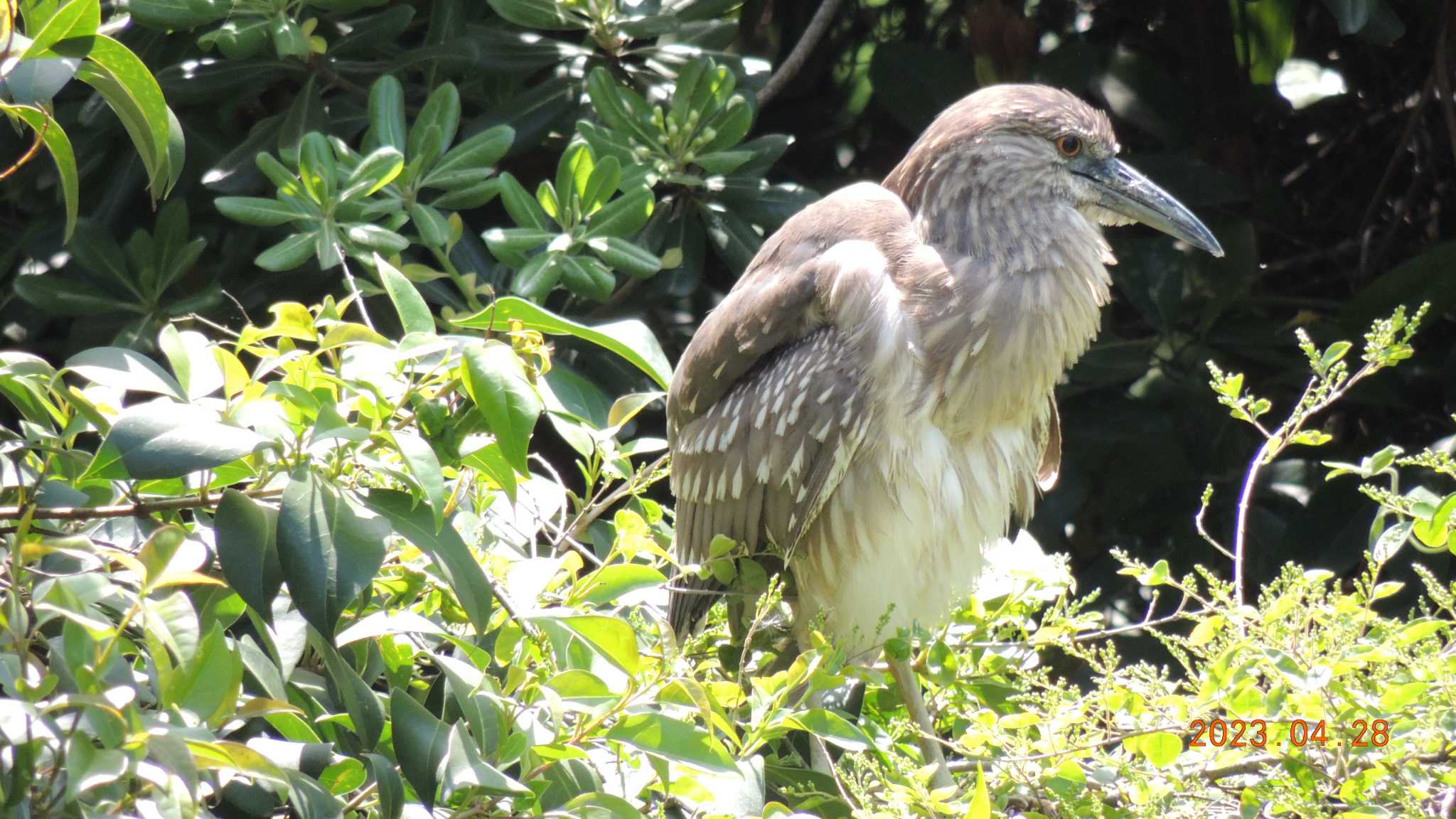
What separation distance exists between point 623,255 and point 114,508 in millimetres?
1422

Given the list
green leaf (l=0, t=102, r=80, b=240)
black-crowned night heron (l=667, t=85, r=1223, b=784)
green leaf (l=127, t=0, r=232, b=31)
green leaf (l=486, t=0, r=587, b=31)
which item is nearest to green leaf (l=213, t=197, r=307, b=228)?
green leaf (l=127, t=0, r=232, b=31)

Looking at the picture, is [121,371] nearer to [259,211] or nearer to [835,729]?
[835,729]

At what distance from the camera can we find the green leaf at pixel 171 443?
1095 millimetres

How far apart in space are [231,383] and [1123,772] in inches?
44.0

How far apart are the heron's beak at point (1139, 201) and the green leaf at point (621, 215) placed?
832mm

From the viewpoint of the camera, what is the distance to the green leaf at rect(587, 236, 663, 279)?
254 centimetres

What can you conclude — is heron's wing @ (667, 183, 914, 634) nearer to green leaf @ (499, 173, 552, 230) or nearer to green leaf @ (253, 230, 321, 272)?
green leaf @ (499, 173, 552, 230)

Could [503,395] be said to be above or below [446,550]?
above

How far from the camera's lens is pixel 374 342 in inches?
53.1

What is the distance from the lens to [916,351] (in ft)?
7.27

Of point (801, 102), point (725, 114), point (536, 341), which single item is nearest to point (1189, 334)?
point (801, 102)

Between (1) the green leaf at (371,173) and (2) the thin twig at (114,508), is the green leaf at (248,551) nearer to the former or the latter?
(2) the thin twig at (114,508)

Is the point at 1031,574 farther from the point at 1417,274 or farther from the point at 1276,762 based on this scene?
the point at 1417,274

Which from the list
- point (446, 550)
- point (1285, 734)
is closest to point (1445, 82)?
point (1285, 734)
